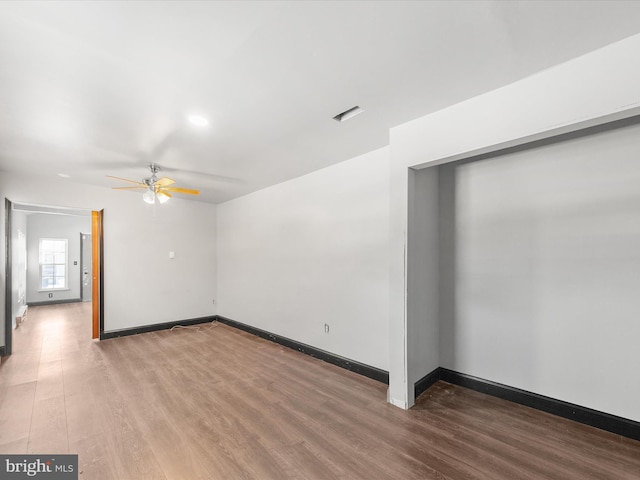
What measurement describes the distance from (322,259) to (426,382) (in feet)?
6.12

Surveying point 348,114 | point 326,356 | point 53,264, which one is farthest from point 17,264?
point 348,114

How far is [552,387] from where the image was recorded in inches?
95.2

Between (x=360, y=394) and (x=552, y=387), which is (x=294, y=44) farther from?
(x=552, y=387)

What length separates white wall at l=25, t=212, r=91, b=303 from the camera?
7.86 m

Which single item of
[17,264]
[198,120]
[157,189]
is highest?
[198,120]

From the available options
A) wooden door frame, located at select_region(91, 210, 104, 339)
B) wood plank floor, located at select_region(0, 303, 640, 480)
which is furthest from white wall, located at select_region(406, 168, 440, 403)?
wooden door frame, located at select_region(91, 210, 104, 339)

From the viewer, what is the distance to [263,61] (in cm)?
173

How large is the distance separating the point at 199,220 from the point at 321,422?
4.87 m

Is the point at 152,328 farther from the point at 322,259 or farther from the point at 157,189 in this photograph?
the point at 322,259

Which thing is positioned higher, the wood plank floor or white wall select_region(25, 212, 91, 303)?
white wall select_region(25, 212, 91, 303)

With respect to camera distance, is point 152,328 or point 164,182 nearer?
→ point 164,182

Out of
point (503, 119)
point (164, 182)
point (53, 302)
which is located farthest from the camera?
point (53, 302)

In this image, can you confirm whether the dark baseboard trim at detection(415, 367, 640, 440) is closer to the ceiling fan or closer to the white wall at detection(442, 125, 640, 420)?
the white wall at detection(442, 125, 640, 420)

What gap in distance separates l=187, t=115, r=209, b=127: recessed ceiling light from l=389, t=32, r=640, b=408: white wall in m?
1.74
